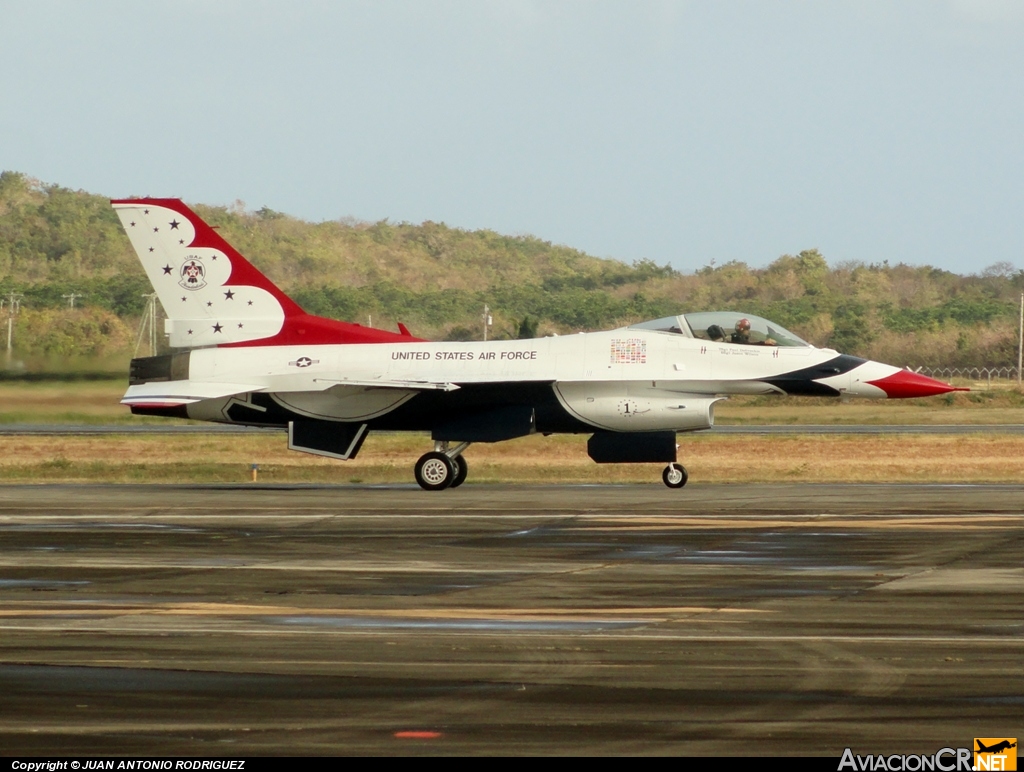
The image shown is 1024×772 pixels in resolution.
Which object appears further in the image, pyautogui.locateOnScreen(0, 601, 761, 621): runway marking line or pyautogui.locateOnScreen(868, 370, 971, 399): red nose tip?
pyautogui.locateOnScreen(868, 370, 971, 399): red nose tip

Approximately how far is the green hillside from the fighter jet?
1361 inches

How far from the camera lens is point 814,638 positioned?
1016 cm

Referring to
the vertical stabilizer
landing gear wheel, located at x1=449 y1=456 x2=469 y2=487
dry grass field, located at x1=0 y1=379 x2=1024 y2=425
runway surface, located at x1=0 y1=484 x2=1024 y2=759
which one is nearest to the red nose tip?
runway surface, located at x1=0 y1=484 x2=1024 y2=759

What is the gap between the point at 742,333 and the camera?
24.5 metres

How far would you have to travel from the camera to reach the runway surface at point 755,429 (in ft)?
134

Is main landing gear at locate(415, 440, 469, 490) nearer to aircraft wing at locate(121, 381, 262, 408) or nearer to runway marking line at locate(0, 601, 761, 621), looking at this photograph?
aircraft wing at locate(121, 381, 262, 408)

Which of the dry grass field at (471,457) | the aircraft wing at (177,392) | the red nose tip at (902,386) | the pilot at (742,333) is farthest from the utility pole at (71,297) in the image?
the red nose tip at (902,386)

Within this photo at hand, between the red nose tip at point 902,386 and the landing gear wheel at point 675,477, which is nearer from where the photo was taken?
the red nose tip at point 902,386

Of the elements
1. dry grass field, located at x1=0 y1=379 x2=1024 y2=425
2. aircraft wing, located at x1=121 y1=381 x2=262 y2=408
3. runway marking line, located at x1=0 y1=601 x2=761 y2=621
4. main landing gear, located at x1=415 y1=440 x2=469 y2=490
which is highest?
aircraft wing, located at x1=121 y1=381 x2=262 y2=408

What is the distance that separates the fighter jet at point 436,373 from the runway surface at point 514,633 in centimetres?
459

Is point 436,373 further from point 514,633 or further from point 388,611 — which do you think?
point 514,633

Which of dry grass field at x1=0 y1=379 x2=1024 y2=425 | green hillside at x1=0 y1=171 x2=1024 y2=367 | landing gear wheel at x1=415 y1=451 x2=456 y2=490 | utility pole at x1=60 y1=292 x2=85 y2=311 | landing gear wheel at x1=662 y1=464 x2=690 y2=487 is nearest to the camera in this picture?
landing gear wheel at x1=662 y1=464 x2=690 y2=487

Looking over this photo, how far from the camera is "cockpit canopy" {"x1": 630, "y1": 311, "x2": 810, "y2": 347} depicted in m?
24.5

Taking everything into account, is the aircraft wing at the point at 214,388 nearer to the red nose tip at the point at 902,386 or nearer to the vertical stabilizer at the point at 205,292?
the vertical stabilizer at the point at 205,292
